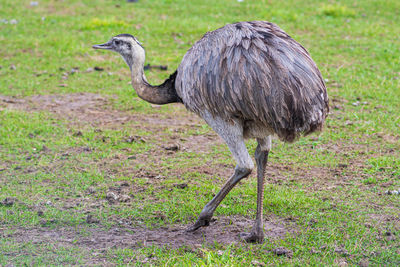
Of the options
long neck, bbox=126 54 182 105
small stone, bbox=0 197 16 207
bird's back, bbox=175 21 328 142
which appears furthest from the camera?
small stone, bbox=0 197 16 207

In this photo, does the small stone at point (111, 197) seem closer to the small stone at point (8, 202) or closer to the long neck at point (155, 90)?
the small stone at point (8, 202)

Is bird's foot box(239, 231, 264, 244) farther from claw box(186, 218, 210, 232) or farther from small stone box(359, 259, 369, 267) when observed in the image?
small stone box(359, 259, 369, 267)

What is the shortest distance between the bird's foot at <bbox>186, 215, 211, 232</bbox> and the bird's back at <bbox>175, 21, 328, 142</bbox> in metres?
0.88

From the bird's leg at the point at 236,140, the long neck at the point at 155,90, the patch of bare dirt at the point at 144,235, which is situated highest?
the long neck at the point at 155,90

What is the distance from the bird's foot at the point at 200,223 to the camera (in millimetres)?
4605

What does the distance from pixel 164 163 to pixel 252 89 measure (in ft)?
7.24

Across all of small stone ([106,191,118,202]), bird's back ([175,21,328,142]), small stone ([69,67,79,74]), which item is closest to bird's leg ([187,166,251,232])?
bird's back ([175,21,328,142])

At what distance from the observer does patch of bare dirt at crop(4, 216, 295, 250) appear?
14.6 feet

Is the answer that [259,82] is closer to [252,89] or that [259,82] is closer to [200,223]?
[252,89]

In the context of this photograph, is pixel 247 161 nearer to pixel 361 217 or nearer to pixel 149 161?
pixel 361 217

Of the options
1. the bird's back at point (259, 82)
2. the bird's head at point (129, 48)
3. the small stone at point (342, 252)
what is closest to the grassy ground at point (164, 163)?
the small stone at point (342, 252)

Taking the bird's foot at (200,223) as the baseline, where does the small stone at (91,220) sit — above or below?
below

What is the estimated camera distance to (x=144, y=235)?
4605 mm

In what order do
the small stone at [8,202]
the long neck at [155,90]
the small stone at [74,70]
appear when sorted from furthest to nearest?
the small stone at [74,70], the small stone at [8,202], the long neck at [155,90]
